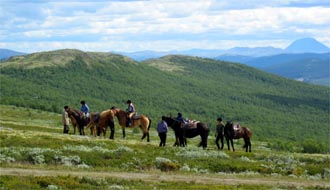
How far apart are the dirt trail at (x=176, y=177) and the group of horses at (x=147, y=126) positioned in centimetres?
1348

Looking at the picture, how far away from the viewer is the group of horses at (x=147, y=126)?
49656mm

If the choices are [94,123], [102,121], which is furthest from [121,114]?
[94,123]

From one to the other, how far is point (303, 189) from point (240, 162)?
33.1 ft

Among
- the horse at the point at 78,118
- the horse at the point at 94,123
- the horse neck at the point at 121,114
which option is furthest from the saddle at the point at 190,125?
the horse at the point at 78,118

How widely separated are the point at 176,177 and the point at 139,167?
5.10 meters

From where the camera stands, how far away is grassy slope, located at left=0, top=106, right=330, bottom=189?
99.7 feet

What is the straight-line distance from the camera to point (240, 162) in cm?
4181

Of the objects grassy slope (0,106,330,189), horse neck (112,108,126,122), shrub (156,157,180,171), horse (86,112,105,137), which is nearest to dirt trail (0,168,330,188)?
grassy slope (0,106,330,189)

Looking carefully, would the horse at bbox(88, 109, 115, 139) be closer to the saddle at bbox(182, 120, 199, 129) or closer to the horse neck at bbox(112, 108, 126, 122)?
the horse neck at bbox(112, 108, 126, 122)

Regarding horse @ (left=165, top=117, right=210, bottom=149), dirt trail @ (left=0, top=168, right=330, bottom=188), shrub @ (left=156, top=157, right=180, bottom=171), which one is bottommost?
dirt trail @ (left=0, top=168, right=330, bottom=188)

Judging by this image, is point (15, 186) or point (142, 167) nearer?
point (15, 186)

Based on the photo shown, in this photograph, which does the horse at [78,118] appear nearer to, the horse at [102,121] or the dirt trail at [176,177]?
the horse at [102,121]

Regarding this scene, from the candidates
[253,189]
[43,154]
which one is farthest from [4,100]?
[253,189]

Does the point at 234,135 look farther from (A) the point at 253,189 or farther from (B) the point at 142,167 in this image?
(A) the point at 253,189
